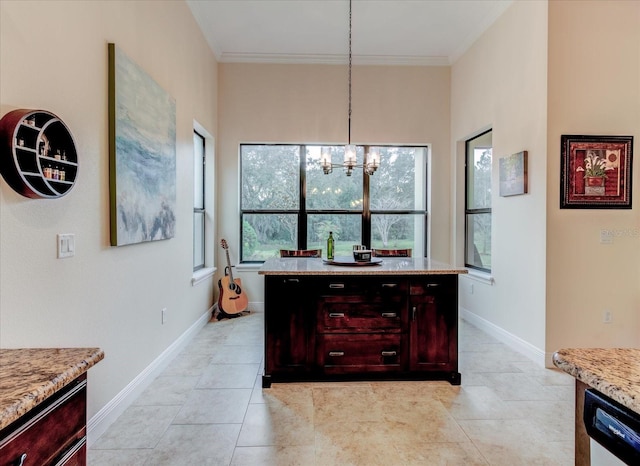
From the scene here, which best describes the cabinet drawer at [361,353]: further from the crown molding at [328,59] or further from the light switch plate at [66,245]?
the crown molding at [328,59]

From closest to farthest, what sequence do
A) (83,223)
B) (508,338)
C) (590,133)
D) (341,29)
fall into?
(83,223), (590,133), (508,338), (341,29)

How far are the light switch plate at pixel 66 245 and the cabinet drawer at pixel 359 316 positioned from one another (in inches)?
65.0

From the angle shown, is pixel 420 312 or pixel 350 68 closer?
pixel 420 312

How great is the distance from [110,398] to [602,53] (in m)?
4.58

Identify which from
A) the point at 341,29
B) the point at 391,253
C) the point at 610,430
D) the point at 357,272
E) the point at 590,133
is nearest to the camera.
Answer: the point at 610,430

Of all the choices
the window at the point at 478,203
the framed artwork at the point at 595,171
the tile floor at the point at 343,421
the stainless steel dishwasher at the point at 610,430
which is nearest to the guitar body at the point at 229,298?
the tile floor at the point at 343,421

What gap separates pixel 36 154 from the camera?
1.42 metres

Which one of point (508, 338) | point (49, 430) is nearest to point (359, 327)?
point (508, 338)

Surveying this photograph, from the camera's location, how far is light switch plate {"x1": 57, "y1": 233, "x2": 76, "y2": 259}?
1.71m

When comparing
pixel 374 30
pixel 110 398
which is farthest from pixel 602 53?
pixel 110 398

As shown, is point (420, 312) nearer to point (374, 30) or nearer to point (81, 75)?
point (81, 75)

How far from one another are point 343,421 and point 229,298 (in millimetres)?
2687

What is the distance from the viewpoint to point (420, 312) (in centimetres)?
270

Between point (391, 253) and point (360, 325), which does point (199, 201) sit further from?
point (360, 325)
